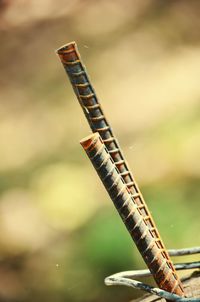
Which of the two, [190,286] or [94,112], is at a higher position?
[94,112]

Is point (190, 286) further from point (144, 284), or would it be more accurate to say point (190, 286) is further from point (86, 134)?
point (86, 134)

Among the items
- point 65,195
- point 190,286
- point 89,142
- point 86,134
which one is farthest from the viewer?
point 86,134

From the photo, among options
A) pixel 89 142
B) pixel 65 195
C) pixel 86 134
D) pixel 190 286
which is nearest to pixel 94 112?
pixel 89 142

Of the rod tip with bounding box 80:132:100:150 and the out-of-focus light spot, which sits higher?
the rod tip with bounding box 80:132:100:150

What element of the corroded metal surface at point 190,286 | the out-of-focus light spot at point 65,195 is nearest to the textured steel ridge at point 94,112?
the corroded metal surface at point 190,286

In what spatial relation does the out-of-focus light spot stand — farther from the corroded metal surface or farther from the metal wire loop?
the metal wire loop

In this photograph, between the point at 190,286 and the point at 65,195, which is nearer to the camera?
the point at 190,286

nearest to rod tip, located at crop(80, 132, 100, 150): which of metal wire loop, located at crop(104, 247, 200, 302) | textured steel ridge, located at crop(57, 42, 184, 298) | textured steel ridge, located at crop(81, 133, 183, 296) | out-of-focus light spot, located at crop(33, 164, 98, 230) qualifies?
textured steel ridge, located at crop(81, 133, 183, 296)
